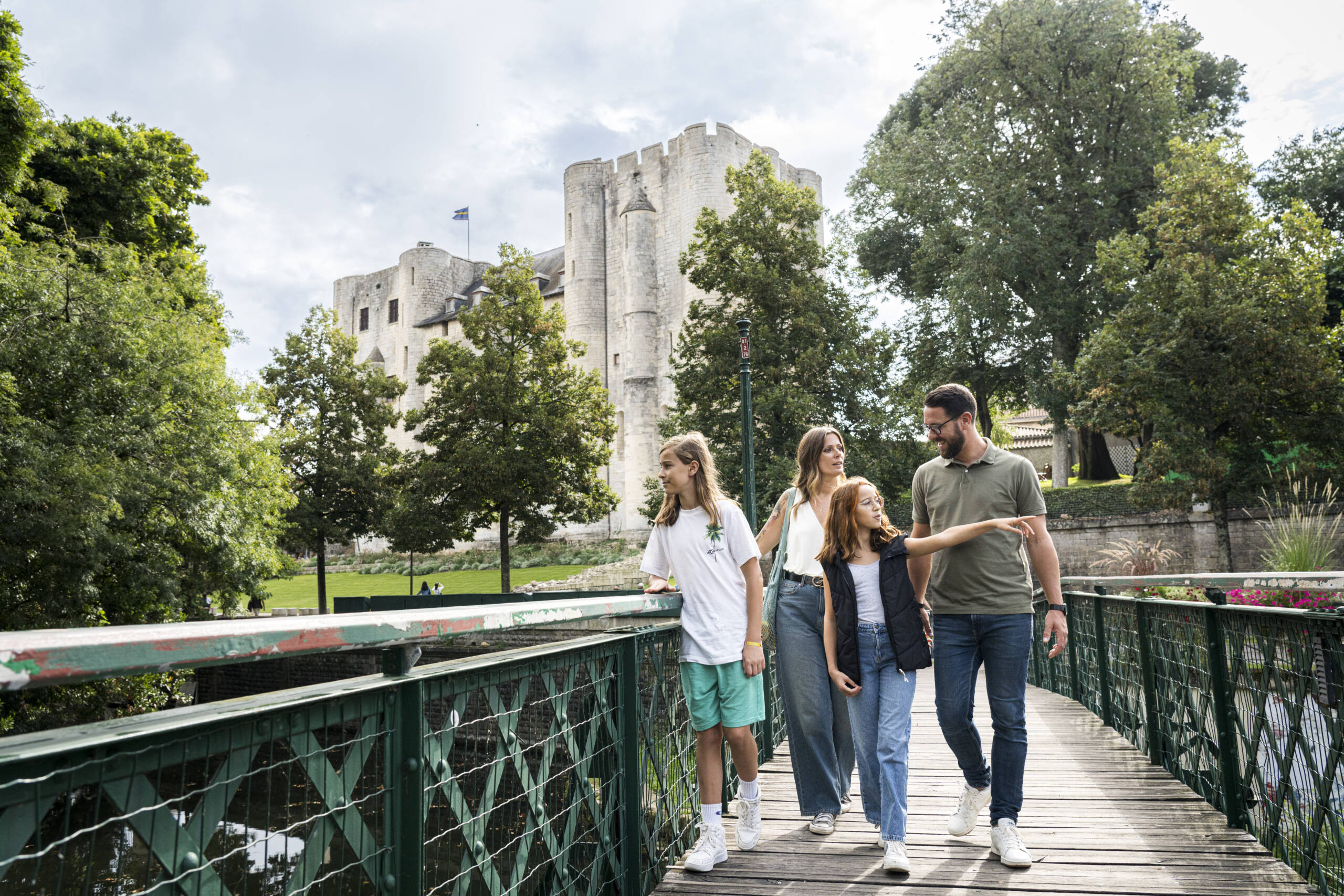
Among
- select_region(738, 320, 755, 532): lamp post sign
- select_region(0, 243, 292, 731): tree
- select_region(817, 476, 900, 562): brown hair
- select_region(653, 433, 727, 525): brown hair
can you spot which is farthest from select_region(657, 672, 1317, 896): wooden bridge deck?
select_region(0, 243, 292, 731): tree

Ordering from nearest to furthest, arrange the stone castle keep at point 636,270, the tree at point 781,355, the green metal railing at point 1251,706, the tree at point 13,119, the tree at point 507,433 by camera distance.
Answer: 1. the green metal railing at point 1251,706
2. the tree at point 13,119
3. the tree at point 781,355
4. the tree at point 507,433
5. the stone castle keep at point 636,270

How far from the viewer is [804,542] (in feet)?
13.3

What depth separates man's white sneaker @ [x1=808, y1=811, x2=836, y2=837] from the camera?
3893mm

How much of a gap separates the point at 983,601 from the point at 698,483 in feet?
4.28

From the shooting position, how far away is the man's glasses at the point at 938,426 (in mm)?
3758

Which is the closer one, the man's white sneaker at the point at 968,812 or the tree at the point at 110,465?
the man's white sneaker at the point at 968,812

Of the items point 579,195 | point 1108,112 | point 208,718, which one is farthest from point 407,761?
point 579,195

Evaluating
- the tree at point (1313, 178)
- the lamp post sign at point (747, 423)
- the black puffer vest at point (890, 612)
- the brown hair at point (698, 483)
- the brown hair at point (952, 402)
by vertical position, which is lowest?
the black puffer vest at point (890, 612)

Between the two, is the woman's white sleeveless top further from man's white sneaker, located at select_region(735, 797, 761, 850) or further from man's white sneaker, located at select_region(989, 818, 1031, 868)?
man's white sneaker, located at select_region(989, 818, 1031, 868)

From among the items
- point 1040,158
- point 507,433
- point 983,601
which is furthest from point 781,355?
point 983,601

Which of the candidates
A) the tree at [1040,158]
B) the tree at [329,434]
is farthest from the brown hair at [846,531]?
the tree at [329,434]

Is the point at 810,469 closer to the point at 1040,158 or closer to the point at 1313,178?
the point at 1040,158

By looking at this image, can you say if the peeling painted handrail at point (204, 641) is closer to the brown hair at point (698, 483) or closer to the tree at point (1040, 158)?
the brown hair at point (698, 483)

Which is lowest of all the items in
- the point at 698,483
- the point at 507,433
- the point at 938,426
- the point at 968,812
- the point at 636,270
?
the point at 968,812
